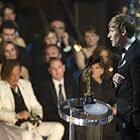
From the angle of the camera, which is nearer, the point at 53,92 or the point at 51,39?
the point at 53,92

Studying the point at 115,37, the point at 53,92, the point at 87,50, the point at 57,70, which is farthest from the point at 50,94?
the point at 115,37

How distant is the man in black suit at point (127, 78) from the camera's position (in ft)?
10.6

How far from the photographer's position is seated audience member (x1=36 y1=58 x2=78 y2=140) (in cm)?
432

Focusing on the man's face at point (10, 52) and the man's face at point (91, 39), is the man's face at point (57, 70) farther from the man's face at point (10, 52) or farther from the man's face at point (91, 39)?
the man's face at point (91, 39)

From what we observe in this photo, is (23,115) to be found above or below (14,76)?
below

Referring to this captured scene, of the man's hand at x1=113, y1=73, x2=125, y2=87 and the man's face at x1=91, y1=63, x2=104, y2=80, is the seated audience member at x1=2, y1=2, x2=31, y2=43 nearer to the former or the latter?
the man's face at x1=91, y1=63, x2=104, y2=80

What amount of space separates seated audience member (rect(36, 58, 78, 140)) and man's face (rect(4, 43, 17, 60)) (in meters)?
Answer: 0.45

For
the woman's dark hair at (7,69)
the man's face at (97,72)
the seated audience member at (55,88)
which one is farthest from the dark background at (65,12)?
the man's face at (97,72)

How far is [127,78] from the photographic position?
3.33 meters

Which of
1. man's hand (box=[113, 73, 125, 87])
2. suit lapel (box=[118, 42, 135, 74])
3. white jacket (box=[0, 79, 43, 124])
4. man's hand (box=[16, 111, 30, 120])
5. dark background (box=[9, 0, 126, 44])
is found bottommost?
man's hand (box=[16, 111, 30, 120])

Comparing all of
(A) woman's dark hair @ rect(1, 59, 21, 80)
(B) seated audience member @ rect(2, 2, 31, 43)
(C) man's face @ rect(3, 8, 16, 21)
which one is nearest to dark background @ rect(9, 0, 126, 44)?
(B) seated audience member @ rect(2, 2, 31, 43)

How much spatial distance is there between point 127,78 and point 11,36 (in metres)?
2.31

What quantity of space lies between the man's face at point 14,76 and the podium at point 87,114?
25.8 inches

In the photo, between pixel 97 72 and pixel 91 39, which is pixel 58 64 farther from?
pixel 91 39
